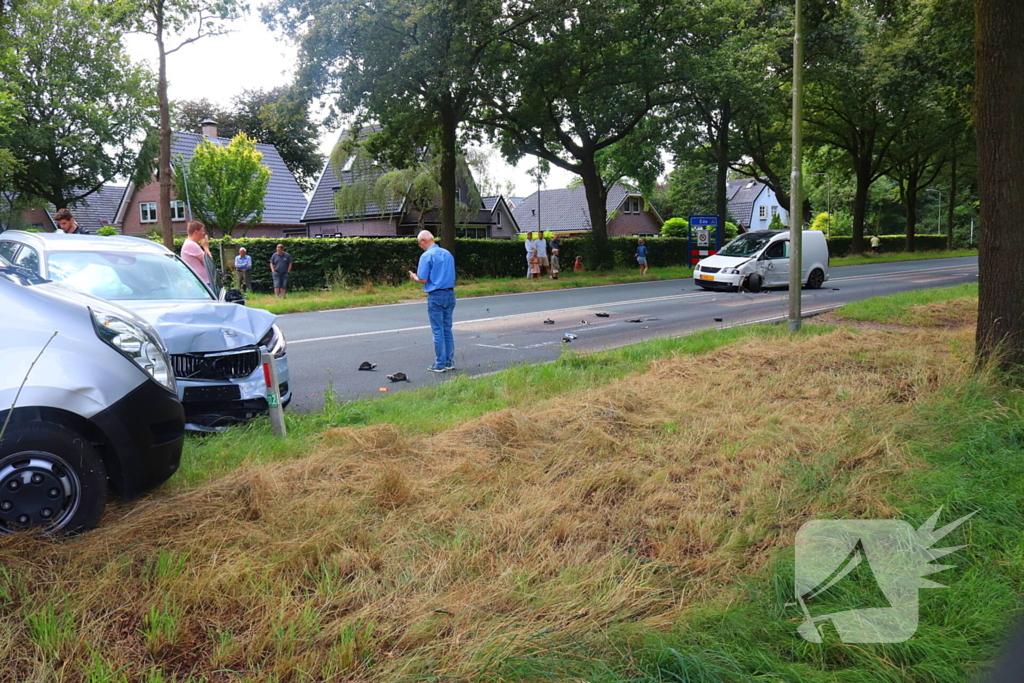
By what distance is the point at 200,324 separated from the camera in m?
5.90

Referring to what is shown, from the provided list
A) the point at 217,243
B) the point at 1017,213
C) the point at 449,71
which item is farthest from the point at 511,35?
the point at 1017,213

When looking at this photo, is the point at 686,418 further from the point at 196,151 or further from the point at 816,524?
the point at 196,151

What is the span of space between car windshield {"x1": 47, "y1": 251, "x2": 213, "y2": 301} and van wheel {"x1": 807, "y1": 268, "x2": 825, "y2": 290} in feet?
63.7

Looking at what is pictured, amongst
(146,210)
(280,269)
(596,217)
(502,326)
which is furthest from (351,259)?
(146,210)

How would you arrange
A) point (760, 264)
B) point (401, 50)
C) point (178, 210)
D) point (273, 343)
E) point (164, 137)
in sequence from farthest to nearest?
point (178, 210) < point (760, 264) < point (401, 50) < point (164, 137) < point (273, 343)

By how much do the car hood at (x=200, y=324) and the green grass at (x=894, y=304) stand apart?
1031 centimetres

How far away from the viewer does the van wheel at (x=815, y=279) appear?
22625 millimetres

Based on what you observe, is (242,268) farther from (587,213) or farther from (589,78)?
(587,213)

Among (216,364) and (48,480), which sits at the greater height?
(216,364)

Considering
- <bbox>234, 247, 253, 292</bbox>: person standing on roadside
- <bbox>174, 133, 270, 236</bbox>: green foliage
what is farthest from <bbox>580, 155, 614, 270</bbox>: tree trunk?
<bbox>174, 133, 270, 236</bbox>: green foliage

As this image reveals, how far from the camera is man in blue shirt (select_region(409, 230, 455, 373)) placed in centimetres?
941

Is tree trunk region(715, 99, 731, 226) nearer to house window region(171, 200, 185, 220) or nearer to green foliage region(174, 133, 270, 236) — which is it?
green foliage region(174, 133, 270, 236)

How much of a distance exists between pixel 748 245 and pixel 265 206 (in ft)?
115

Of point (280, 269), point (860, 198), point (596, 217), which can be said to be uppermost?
point (860, 198)
